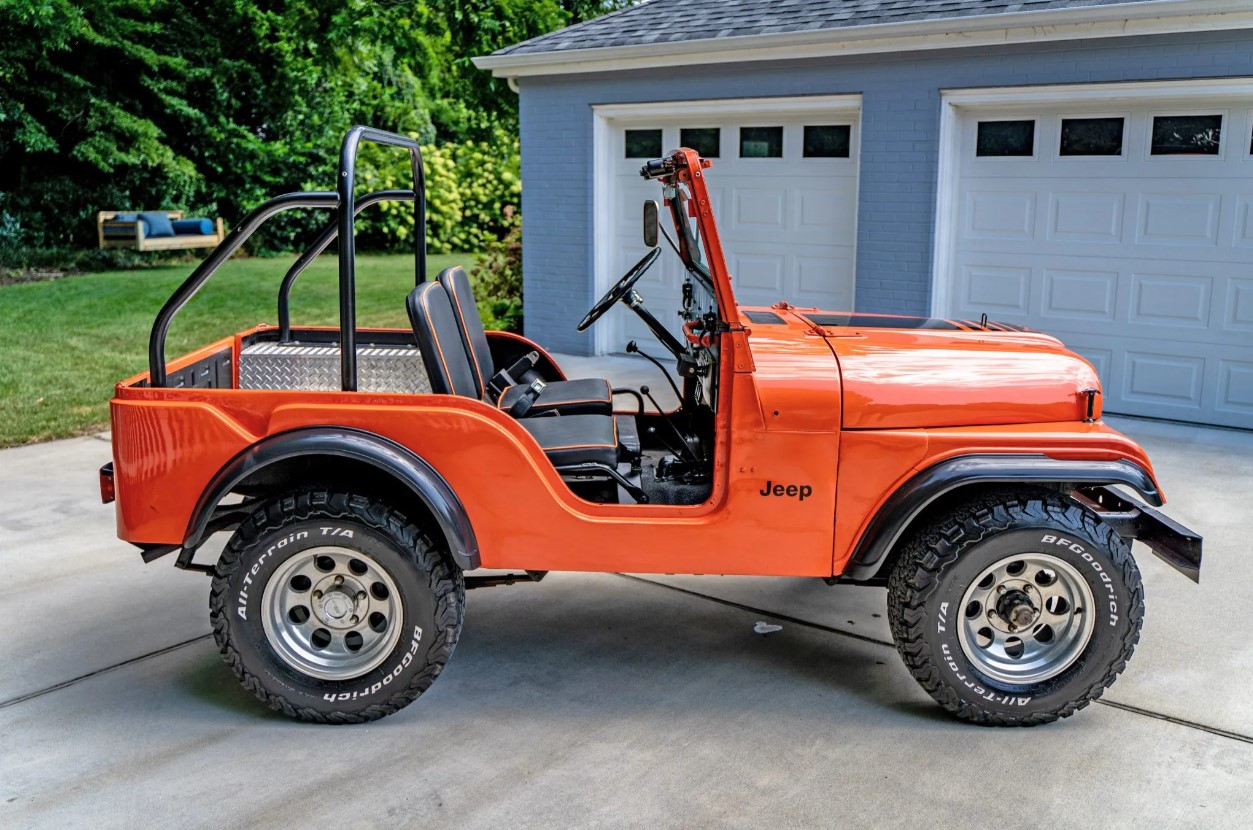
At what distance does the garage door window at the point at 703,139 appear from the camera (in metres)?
10.2

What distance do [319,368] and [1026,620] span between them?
3.06 metres

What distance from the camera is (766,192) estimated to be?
33.0ft

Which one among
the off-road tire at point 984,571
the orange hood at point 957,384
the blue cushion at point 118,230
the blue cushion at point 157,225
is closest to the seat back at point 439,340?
the orange hood at point 957,384

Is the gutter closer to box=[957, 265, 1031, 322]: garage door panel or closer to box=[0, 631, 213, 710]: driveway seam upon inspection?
box=[957, 265, 1031, 322]: garage door panel

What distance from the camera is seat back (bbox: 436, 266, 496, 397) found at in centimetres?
460

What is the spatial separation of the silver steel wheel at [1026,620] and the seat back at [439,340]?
1.92m

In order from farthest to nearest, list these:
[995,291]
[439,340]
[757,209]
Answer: [757,209] → [995,291] → [439,340]

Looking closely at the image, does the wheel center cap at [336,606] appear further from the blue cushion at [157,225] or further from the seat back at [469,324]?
the blue cushion at [157,225]

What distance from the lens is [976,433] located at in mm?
3744

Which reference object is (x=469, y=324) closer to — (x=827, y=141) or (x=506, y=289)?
(x=827, y=141)

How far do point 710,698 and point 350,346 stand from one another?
1.76 meters

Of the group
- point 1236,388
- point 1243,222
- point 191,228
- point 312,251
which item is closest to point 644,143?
point 1243,222

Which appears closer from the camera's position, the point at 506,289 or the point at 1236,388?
the point at 1236,388

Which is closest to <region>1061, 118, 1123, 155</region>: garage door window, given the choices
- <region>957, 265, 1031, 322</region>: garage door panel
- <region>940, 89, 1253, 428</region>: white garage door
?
<region>940, 89, 1253, 428</region>: white garage door
